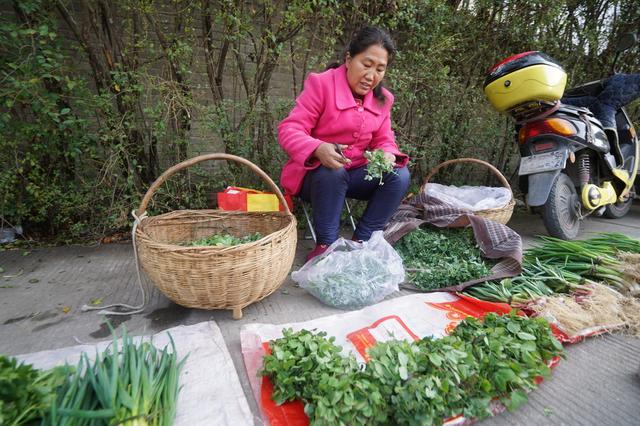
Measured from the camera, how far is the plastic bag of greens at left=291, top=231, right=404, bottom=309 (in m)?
1.79

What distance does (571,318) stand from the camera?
153 cm

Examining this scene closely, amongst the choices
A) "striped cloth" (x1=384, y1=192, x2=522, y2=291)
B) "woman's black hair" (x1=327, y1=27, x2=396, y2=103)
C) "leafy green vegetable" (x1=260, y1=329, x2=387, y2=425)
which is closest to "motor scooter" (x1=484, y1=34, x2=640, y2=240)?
"striped cloth" (x1=384, y1=192, x2=522, y2=291)

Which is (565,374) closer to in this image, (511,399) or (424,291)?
(511,399)

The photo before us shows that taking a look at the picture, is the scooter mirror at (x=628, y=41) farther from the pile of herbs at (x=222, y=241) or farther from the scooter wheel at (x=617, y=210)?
the pile of herbs at (x=222, y=241)

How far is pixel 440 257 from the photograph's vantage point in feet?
7.56

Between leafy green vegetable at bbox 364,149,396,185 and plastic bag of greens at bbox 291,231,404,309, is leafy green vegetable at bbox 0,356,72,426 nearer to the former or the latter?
plastic bag of greens at bbox 291,231,404,309

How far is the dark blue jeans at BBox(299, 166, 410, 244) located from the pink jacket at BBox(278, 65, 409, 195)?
9cm

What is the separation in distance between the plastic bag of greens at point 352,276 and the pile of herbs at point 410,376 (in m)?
0.57

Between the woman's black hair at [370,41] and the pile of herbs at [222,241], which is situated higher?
the woman's black hair at [370,41]

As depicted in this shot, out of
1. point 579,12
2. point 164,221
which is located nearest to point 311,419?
point 164,221

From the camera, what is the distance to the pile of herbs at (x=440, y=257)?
204cm

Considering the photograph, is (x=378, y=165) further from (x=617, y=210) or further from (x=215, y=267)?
(x=617, y=210)

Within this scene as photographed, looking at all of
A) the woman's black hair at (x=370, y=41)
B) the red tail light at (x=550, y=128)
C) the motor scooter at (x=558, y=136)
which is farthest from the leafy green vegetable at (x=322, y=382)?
the red tail light at (x=550, y=128)

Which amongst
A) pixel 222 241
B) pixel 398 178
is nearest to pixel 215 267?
pixel 222 241
